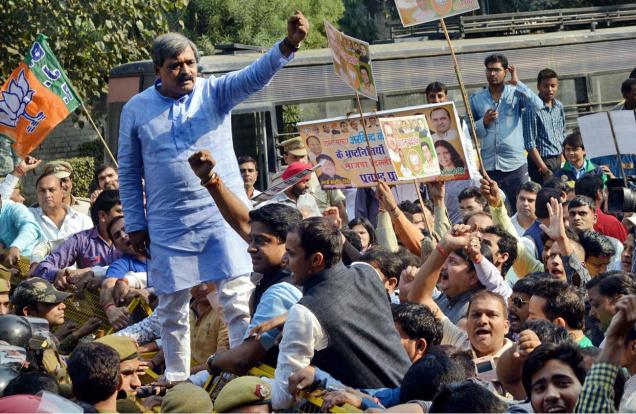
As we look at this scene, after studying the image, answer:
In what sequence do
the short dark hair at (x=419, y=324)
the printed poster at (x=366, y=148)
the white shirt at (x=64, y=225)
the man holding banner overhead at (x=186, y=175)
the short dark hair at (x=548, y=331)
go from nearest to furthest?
1. the short dark hair at (x=548, y=331)
2. the short dark hair at (x=419, y=324)
3. the man holding banner overhead at (x=186, y=175)
4. the printed poster at (x=366, y=148)
5. the white shirt at (x=64, y=225)

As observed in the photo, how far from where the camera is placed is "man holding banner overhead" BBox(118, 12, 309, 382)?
7375 mm

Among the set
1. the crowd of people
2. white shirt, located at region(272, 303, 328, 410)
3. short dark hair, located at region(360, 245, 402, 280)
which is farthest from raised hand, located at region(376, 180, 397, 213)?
white shirt, located at region(272, 303, 328, 410)

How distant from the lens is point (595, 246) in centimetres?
895

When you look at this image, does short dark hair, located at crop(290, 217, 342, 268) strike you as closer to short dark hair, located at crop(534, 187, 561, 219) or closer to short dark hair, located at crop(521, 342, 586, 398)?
short dark hair, located at crop(521, 342, 586, 398)

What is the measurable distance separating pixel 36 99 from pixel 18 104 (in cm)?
16

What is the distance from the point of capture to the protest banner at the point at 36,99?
12.1 metres

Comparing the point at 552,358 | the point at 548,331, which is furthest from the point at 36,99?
the point at 552,358

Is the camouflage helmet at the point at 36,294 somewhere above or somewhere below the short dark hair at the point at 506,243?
above

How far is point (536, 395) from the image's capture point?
5266mm

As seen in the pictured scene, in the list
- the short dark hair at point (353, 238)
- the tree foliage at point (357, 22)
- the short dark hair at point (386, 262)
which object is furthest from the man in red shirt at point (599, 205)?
the tree foliage at point (357, 22)

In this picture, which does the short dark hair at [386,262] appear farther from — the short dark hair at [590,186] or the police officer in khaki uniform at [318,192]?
the police officer in khaki uniform at [318,192]

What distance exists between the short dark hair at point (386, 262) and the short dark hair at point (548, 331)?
2316mm

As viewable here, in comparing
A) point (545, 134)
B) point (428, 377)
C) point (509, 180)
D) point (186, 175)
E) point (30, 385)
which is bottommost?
point (509, 180)

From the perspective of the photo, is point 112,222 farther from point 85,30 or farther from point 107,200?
point 85,30
